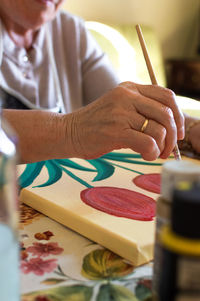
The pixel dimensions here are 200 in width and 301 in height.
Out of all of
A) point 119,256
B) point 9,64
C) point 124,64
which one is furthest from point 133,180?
point 124,64

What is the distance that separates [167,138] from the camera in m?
0.70

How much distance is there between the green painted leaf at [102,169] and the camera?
738 millimetres

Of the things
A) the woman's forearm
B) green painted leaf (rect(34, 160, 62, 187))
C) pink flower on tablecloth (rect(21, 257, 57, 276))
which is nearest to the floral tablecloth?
pink flower on tablecloth (rect(21, 257, 57, 276))

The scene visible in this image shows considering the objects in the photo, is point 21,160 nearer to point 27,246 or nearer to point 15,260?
point 27,246

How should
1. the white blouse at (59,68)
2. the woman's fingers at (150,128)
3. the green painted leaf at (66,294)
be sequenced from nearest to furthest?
the green painted leaf at (66,294)
the woman's fingers at (150,128)
the white blouse at (59,68)

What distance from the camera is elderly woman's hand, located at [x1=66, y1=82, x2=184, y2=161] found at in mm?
690

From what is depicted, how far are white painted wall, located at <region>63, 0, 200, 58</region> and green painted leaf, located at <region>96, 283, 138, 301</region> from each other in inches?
83.6

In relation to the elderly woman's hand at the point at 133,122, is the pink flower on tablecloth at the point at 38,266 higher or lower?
lower

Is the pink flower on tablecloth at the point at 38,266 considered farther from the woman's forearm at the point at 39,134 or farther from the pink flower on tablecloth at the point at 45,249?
the woman's forearm at the point at 39,134

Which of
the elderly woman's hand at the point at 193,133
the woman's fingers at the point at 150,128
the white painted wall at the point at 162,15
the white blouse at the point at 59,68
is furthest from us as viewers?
the white painted wall at the point at 162,15

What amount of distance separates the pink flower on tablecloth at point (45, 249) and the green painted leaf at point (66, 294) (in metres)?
0.08

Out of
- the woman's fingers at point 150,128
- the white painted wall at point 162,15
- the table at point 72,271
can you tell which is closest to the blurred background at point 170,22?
the white painted wall at point 162,15

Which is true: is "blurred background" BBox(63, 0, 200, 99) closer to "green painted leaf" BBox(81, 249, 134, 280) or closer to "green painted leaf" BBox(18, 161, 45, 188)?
"green painted leaf" BBox(18, 161, 45, 188)

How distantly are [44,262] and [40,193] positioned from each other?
182 millimetres
